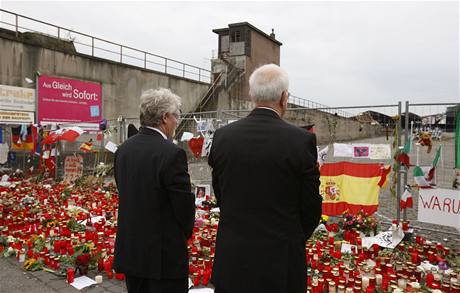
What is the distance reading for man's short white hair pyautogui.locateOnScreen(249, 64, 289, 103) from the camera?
7.36 ft

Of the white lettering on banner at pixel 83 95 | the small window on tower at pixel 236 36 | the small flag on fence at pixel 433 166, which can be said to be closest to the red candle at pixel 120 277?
the small flag on fence at pixel 433 166

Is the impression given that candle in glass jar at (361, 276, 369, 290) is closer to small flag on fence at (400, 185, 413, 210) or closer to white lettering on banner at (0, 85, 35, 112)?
small flag on fence at (400, 185, 413, 210)

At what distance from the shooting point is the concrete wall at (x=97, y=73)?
14.1 m

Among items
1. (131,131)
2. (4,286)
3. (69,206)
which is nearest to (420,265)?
(131,131)

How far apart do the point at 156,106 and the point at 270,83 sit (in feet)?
2.93

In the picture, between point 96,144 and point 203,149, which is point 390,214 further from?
point 96,144

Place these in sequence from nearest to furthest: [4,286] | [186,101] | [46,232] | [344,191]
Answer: [4,286], [46,232], [344,191], [186,101]

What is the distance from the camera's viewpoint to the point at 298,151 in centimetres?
209

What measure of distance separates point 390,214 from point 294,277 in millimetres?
7404

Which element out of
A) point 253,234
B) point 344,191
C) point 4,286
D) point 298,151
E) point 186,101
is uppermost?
point 186,101

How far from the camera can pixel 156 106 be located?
2.67 m

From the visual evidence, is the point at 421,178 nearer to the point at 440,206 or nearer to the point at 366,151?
the point at 440,206

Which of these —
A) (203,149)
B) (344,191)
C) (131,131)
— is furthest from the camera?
(203,149)

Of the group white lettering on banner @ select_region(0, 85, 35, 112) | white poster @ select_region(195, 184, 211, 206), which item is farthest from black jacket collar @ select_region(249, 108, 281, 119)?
white lettering on banner @ select_region(0, 85, 35, 112)
